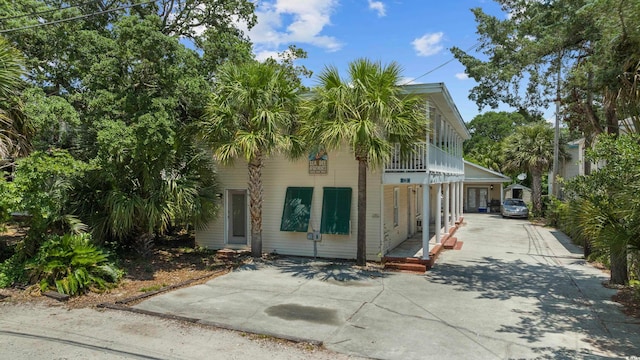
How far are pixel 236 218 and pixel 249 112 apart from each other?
458 cm

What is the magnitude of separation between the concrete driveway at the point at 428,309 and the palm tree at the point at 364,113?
3.57 meters

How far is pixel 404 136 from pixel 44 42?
1078cm

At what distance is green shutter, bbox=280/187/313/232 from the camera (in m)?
13.2

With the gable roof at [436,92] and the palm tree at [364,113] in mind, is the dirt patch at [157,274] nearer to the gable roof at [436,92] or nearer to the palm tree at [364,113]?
the palm tree at [364,113]

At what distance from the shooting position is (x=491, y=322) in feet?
23.9

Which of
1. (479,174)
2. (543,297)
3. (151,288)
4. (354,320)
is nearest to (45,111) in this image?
(151,288)

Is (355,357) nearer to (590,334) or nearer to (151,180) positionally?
(590,334)

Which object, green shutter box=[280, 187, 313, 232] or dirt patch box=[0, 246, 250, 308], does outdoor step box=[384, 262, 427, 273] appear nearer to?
green shutter box=[280, 187, 313, 232]

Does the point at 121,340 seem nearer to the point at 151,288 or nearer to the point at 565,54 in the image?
the point at 151,288

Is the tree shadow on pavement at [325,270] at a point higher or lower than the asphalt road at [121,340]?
higher

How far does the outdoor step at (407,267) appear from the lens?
11.5 meters

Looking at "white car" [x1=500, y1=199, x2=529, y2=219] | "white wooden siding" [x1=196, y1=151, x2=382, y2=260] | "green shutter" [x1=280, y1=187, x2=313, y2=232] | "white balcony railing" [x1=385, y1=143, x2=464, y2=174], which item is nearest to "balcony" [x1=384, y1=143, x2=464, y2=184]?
"white balcony railing" [x1=385, y1=143, x2=464, y2=174]

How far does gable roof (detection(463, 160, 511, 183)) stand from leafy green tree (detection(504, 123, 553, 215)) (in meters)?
1.58

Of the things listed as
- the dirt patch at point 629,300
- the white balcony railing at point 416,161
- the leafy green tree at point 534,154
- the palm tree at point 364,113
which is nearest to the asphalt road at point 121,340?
the palm tree at point 364,113
